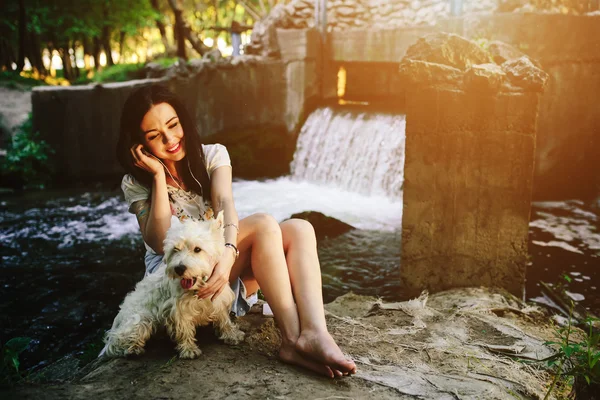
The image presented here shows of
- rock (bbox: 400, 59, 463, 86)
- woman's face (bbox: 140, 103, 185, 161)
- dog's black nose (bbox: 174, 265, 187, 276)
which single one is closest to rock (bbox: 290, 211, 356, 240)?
rock (bbox: 400, 59, 463, 86)

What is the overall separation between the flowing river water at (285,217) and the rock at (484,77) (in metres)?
2.43

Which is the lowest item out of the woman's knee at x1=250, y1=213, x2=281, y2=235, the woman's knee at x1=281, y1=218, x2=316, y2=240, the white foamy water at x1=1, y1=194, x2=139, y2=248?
the white foamy water at x1=1, y1=194, x2=139, y2=248

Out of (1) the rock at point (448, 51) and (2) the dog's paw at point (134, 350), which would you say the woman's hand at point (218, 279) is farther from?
(1) the rock at point (448, 51)

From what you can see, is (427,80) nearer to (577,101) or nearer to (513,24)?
(513,24)

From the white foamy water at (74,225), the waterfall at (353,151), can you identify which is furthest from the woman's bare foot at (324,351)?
the waterfall at (353,151)

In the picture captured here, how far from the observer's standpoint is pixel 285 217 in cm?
862

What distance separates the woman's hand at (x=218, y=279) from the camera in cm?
250

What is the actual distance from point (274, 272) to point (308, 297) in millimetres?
237

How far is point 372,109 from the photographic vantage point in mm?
11336

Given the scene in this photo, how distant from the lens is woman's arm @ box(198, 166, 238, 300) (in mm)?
2527

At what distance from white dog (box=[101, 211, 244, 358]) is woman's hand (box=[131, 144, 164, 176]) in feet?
1.74

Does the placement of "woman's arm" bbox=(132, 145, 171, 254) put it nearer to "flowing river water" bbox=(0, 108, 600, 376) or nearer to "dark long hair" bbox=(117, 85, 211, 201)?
"dark long hair" bbox=(117, 85, 211, 201)

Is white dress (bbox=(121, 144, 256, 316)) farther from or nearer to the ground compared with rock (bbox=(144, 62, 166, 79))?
nearer to the ground

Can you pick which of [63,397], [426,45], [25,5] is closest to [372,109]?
[426,45]
